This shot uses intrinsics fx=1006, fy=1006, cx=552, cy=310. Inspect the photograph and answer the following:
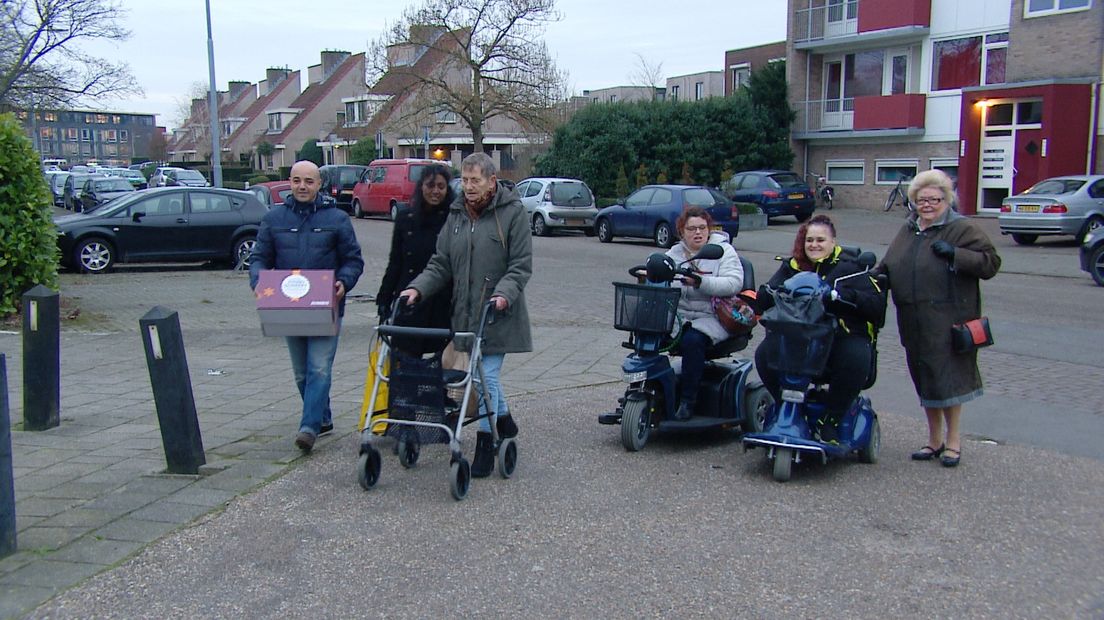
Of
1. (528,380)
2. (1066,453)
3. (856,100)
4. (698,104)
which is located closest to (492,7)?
(698,104)

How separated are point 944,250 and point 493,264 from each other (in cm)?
253

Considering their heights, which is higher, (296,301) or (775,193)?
(775,193)

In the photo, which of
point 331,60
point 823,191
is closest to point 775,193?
point 823,191

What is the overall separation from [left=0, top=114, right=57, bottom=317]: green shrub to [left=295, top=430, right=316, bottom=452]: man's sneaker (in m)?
6.56

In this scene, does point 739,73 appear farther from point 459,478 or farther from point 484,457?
point 459,478

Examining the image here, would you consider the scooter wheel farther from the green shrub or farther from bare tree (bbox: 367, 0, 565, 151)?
bare tree (bbox: 367, 0, 565, 151)

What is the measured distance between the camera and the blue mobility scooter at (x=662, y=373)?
6.08m

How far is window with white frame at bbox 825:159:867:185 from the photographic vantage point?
34062 mm

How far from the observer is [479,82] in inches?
1748

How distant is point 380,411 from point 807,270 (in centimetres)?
269

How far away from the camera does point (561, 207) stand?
27.6 meters

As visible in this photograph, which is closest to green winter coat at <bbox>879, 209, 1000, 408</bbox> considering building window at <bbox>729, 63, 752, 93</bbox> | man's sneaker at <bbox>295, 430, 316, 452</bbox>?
man's sneaker at <bbox>295, 430, 316, 452</bbox>

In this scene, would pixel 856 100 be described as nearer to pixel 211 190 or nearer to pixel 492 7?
pixel 492 7

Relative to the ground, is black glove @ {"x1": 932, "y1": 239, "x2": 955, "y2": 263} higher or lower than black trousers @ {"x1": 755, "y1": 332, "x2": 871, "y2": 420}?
higher
